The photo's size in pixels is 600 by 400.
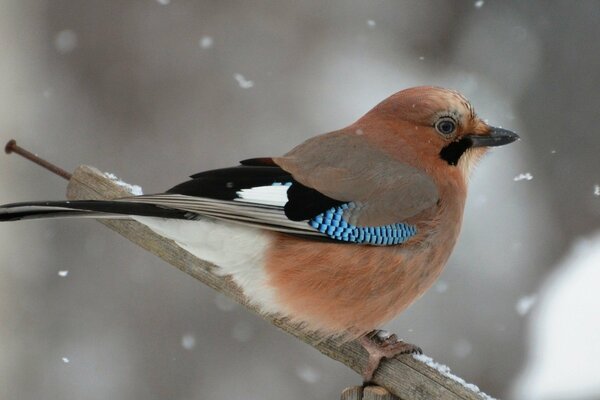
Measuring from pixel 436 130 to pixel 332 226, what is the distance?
0.74m

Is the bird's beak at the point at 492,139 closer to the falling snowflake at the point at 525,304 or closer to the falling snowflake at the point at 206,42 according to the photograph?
the falling snowflake at the point at 525,304

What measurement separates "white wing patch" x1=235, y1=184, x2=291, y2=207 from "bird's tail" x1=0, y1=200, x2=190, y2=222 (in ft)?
1.26

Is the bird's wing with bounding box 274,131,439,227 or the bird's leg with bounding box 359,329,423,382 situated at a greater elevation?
the bird's wing with bounding box 274,131,439,227

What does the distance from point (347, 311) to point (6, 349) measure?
450 cm

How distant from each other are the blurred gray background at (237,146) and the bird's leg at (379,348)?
285 cm

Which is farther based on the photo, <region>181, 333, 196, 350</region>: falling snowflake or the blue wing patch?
<region>181, 333, 196, 350</region>: falling snowflake

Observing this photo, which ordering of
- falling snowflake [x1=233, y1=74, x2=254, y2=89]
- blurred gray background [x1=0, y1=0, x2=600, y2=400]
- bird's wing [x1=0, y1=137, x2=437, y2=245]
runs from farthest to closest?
falling snowflake [x1=233, y1=74, x2=254, y2=89] → blurred gray background [x1=0, y1=0, x2=600, y2=400] → bird's wing [x1=0, y1=137, x2=437, y2=245]

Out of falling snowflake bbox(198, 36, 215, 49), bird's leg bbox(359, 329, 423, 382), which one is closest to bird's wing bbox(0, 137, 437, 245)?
bird's leg bbox(359, 329, 423, 382)

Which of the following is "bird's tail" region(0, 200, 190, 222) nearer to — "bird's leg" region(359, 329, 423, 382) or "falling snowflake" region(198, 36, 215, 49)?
"bird's leg" region(359, 329, 423, 382)

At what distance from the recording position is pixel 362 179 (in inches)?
152

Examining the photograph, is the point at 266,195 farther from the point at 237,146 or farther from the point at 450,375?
the point at 237,146

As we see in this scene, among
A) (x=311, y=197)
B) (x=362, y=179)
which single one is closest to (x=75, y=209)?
(x=311, y=197)

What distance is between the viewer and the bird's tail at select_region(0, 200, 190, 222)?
3.14 metres

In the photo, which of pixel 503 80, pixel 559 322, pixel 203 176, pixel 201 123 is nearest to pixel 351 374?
pixel 559 322
